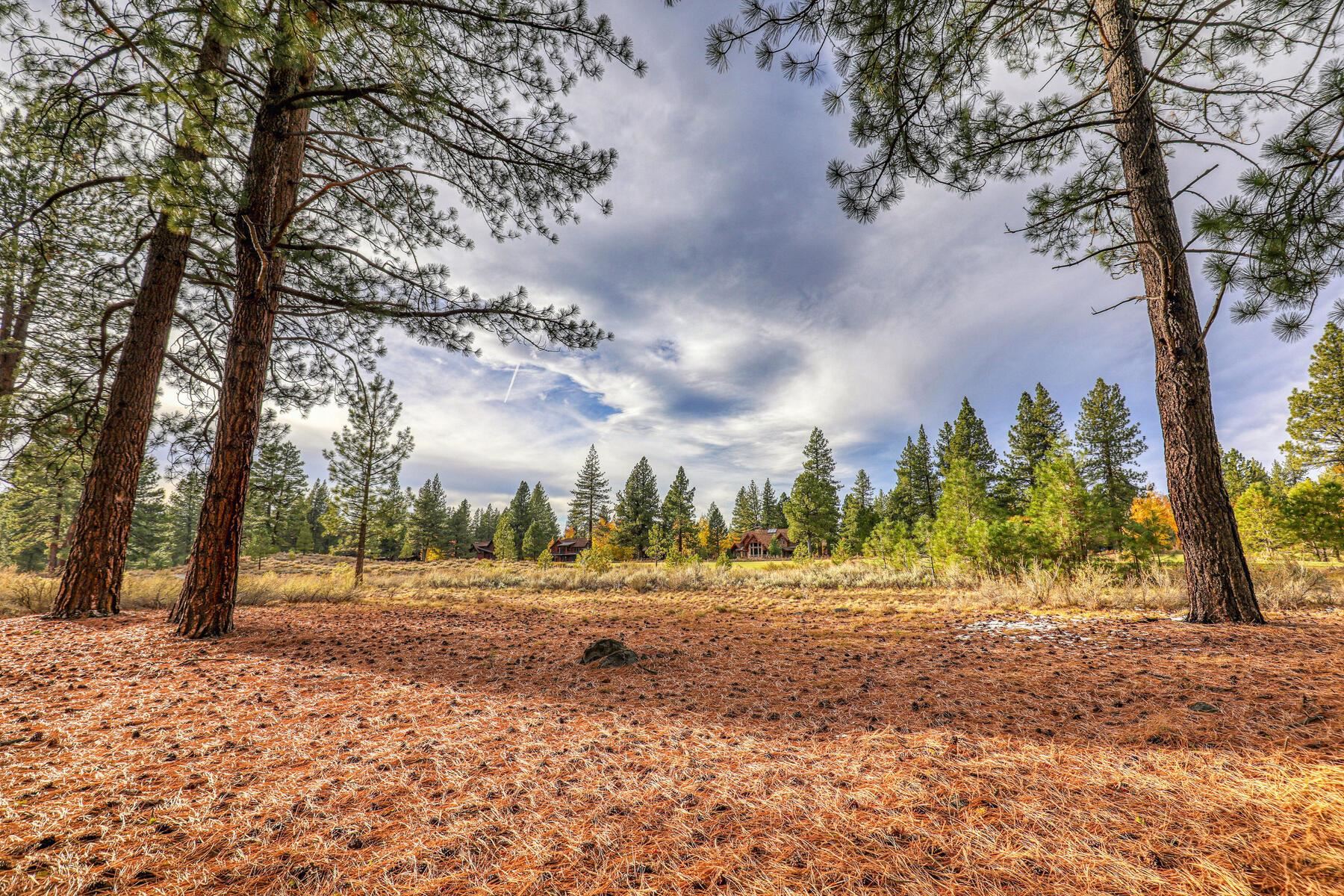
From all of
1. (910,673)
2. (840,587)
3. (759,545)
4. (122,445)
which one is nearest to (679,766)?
(910,673)

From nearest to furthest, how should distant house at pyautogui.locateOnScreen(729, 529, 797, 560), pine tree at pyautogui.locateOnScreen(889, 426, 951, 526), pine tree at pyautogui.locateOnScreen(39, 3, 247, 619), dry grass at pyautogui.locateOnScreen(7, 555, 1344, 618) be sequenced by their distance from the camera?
pine tree at pyautogui.locateOnScreen(39, 3, 247, 619)
dry grass at pyautogui.locateOnScreen(7, 555, 1344, 618)
pine tree at pyautogui.locateOnScreen(889, 426, 951, 526)
distant house at pyautogui.locateOnScreen(729, 529, 797, 560)

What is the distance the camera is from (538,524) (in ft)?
151

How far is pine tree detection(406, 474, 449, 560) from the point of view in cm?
4356

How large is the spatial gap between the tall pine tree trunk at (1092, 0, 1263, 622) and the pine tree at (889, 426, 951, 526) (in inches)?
1301

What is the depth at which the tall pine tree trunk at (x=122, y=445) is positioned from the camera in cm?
570

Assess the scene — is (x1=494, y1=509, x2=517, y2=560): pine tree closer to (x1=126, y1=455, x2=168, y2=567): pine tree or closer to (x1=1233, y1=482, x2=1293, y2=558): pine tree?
(x1=126, y1=455, x2=168, y2=567): pine tree

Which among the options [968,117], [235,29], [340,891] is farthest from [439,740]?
[968,117]

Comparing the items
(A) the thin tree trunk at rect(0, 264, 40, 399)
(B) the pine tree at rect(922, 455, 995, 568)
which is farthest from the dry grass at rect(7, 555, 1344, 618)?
(A) the thin tree trunk at rect(0, 264, 40, 399)

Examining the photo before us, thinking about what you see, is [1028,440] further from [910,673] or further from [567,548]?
[567,548]

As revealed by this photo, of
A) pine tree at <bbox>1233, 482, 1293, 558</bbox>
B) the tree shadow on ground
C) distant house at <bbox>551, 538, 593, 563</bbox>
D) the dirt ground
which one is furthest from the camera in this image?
distant house at <bbox>551, 538, 593, 563</bbox>

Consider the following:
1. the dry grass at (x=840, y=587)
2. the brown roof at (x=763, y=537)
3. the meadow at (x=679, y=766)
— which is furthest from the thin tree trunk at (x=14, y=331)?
the brown roof at (x=763, y=537)

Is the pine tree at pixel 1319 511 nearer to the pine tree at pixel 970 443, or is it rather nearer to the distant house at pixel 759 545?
the pine tree at pixel 970 443

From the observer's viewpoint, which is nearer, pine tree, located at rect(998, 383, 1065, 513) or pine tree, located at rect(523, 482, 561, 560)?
pine tree, located at rect(998, 383, 1065, 513)

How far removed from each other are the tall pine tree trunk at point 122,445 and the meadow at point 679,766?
99 centimetres
